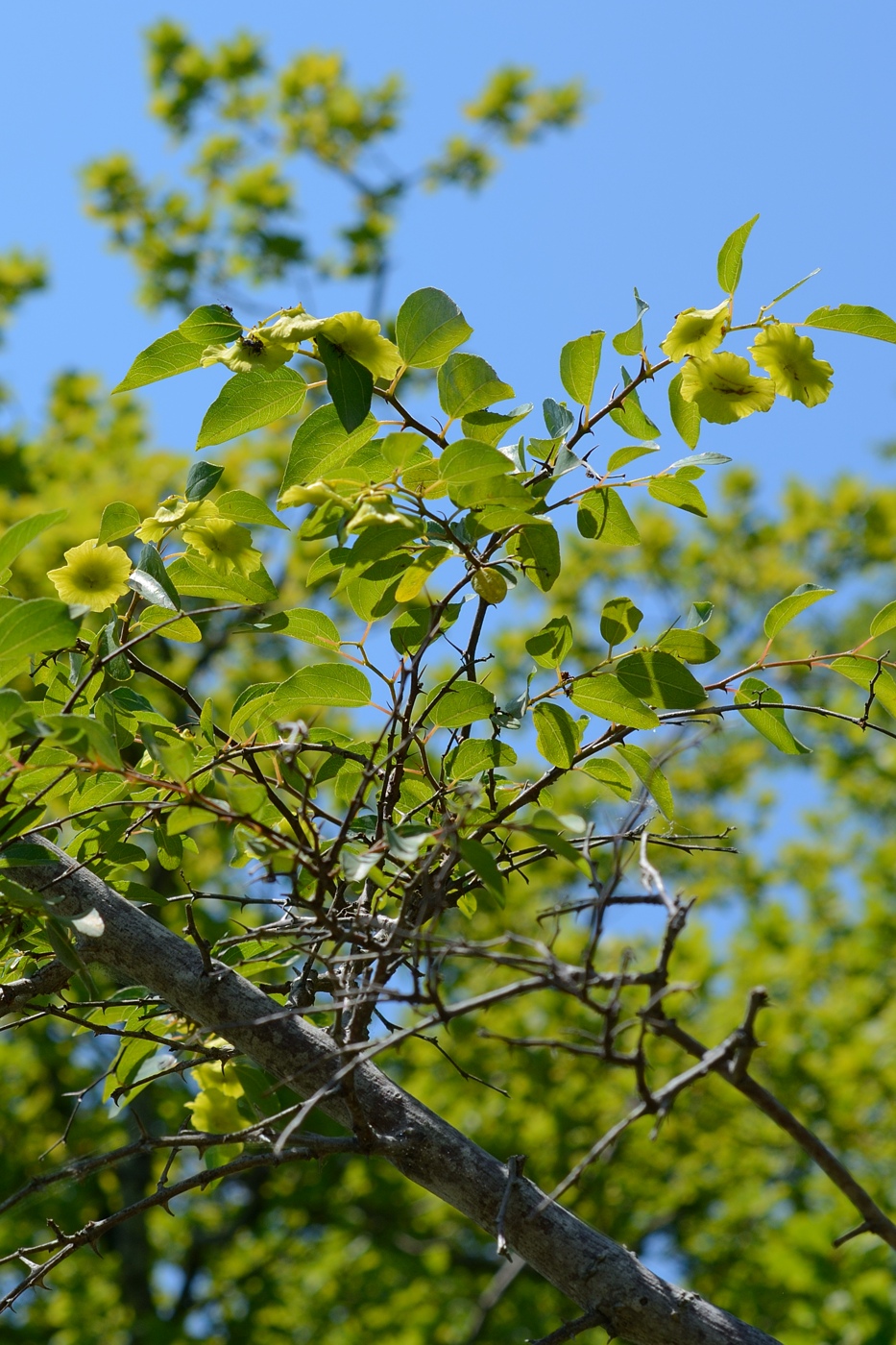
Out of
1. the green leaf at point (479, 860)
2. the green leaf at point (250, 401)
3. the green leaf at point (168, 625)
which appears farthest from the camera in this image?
the green leaf at point (168, 625)

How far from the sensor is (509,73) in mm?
8875

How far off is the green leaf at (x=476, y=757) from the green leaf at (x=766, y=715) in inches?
10.0

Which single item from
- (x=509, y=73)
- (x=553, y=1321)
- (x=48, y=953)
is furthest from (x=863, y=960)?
(x=509, y=73)

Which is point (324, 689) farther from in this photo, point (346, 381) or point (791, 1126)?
point (791, 1126)

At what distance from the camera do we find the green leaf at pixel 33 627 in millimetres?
972

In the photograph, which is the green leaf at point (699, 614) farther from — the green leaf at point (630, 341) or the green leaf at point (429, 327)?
the green leaf at point (429, 327)

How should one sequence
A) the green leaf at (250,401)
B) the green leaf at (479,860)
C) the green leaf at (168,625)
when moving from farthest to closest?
the green leaf at (168,625)
the green leaf at (250,401)
the green leaf at (479,860)

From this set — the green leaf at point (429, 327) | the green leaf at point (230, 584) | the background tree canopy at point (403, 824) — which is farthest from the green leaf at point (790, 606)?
the green leaf at point (230, 584)

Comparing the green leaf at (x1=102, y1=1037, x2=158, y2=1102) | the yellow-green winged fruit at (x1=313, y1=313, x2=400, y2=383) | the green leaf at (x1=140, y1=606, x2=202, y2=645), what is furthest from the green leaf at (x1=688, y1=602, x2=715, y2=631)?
the green leaf at (x1=102, y1=1037, x2=158, y2=1102)

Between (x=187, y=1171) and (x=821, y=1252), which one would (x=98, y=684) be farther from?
(x=187, y=1171)

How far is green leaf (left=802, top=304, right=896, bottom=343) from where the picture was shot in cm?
109

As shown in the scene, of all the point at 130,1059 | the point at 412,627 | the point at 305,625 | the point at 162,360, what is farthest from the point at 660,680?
the point at 130,1059

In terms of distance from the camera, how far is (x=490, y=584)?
1102 millimetres

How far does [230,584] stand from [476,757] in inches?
12.8
